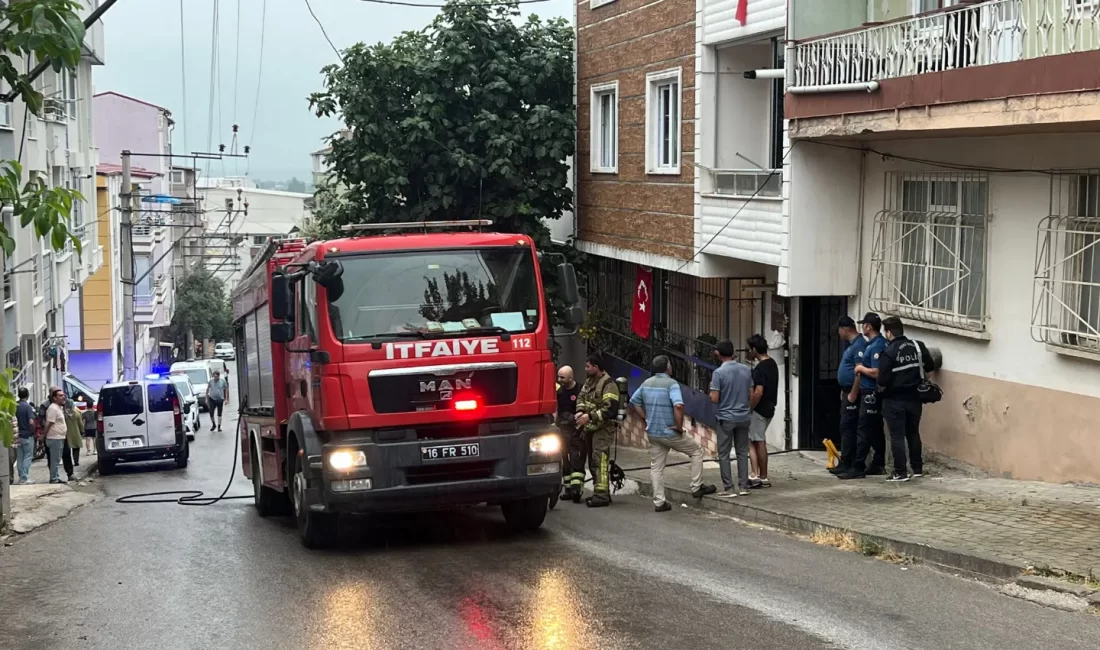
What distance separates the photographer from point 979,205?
12734mm

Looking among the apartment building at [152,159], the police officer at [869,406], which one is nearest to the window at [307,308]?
the police officer at [869,406]

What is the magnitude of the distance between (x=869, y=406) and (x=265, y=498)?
22.8 ft

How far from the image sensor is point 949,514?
416 inches

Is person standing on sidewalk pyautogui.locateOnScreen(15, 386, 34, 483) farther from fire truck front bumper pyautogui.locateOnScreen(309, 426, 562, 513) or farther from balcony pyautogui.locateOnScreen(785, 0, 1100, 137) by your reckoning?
balcony pyautogui.locateOnScreen(785, 0, 1100, 137)

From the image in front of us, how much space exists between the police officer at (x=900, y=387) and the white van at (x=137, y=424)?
57.8 ft

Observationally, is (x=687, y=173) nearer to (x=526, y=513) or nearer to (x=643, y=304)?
(x=643, y=304)

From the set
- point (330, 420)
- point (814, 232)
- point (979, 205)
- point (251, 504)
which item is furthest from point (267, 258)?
point (979, 205)

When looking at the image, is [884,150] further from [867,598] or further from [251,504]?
[251,504]

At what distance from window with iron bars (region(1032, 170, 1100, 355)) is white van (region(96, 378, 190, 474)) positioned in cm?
1913

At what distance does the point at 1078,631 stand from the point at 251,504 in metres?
12.4

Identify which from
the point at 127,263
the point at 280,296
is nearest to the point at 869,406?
the point at 280,296

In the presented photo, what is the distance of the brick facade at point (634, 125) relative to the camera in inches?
709

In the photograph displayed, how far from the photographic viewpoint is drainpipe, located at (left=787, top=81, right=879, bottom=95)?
41.8 feet

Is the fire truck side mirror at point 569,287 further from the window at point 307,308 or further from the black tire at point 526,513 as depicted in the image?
the window at point 307,308
